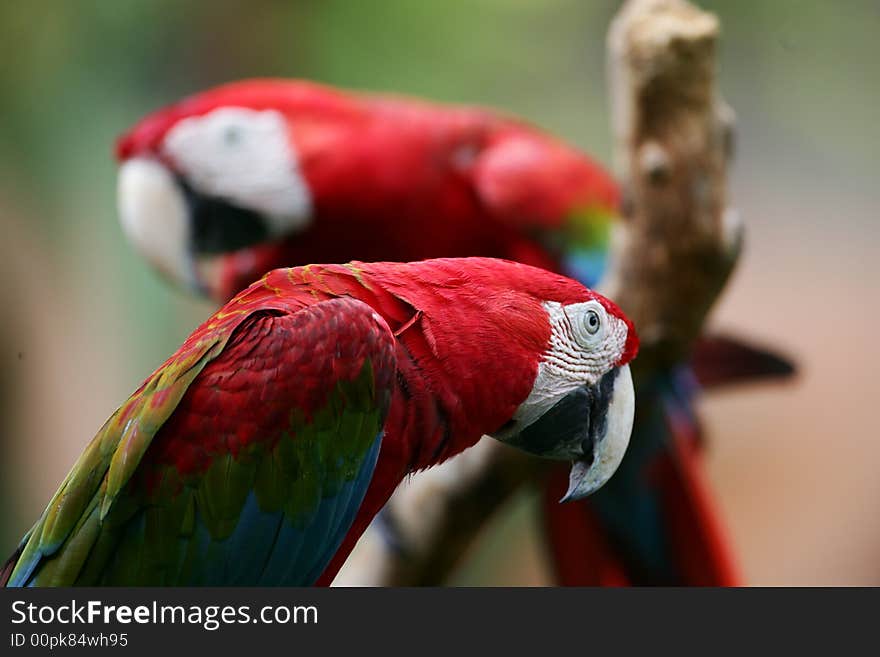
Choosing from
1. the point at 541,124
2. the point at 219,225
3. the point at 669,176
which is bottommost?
the point at 541,124

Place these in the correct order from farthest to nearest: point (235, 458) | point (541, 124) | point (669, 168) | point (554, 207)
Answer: point (541, 124) < point (554, 207) < point (669, 168) < point (235, 458)

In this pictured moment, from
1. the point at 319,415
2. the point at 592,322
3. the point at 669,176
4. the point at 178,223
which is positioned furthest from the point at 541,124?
the point at 319,415

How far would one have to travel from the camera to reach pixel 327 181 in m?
1.43

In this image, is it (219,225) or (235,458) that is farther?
(219,225)

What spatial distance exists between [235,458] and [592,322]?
280mm

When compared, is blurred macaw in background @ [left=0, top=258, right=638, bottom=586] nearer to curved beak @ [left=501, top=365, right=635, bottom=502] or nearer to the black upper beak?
curved beak @ [left=501, top=365, right=635, bottom=502]

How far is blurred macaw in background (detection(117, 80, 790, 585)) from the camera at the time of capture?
1407mm

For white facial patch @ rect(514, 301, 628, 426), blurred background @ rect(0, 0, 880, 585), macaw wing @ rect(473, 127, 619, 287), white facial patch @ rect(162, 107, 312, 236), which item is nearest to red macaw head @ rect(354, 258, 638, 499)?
white facial patch @ rect(514, 301, 628, 426)

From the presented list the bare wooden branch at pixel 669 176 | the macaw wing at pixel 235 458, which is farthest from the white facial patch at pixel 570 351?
the bare wooden branch at pixel 669 176

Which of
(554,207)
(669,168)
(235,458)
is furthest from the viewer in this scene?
(554,207)

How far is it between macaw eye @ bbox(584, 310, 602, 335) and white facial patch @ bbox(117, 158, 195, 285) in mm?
906

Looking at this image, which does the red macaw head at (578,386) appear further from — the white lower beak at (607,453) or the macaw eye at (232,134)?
the macaw eye at (232,134)

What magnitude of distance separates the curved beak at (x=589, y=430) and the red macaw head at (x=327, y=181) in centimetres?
68

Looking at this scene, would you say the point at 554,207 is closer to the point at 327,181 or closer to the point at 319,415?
the point at 327,181
